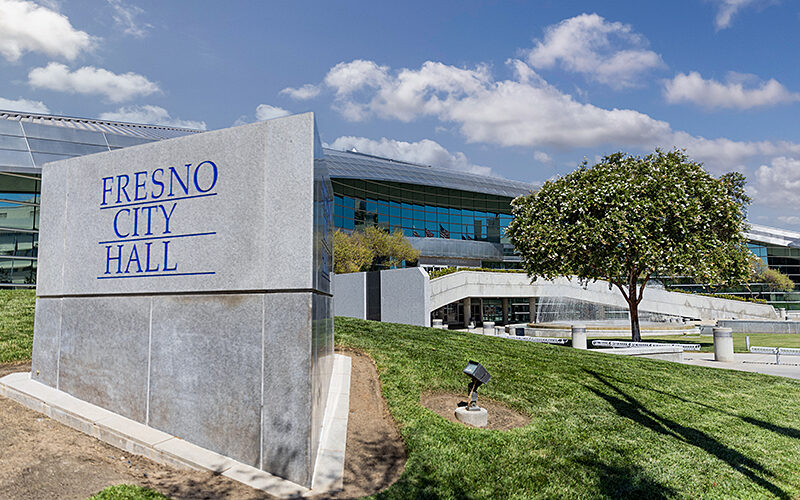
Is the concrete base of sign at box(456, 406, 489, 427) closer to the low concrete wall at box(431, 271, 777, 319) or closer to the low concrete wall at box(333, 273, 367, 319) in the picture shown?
the low concrete wall at box(333, 273, 367, 319)

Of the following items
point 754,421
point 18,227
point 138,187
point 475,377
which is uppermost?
point 18,227

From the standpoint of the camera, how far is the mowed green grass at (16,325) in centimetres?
929

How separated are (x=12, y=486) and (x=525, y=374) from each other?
828cm

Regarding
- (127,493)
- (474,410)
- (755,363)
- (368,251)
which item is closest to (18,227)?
(368,251)

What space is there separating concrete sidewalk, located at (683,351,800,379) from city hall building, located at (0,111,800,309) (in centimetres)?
2968

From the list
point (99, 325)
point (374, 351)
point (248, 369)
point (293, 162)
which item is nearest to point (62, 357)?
point (99, 325)

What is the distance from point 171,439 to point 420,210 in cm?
4830

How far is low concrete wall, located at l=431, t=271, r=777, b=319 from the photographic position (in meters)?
29.8

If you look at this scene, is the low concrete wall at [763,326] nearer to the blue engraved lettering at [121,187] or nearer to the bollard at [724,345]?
the bollard at [724,345]

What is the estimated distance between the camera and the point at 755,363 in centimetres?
1723

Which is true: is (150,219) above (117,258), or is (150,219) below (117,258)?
above

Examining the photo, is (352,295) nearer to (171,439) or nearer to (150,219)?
(150,219)

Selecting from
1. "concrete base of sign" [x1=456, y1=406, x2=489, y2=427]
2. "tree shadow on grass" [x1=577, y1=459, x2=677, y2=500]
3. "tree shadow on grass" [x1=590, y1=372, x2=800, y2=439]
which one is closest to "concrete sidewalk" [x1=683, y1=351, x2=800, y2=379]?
"tree shadow on grass" [x1=590, y1=372, x2=800, y2=439]

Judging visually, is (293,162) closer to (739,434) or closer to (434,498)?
(434,498)
